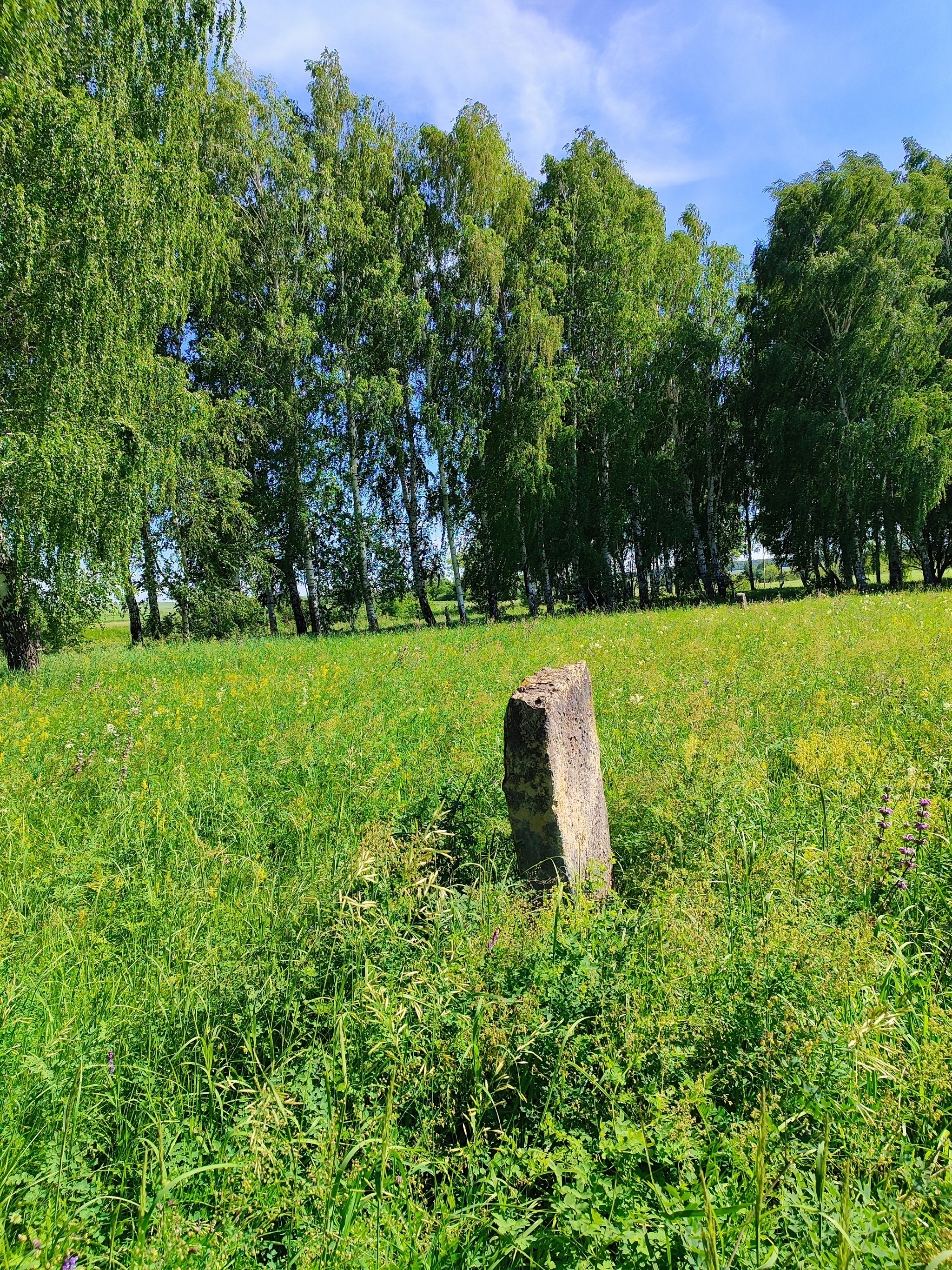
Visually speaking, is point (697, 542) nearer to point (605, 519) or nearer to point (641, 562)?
point (641, 562)

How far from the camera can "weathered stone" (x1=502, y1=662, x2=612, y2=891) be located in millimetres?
2785

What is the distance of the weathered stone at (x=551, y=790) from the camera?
2785 millimetres

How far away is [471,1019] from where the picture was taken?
1.95 m

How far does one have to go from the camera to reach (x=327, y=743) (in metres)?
4.97

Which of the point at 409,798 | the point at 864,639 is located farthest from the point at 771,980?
the point at 864,639

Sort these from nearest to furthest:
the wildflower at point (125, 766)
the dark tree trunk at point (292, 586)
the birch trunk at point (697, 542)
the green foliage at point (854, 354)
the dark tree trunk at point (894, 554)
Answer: the wildflower at point (125, 766), the green foliage at point (854, 354), the dark tree trunk at point (894, 554), the dark tree trunk at point (292, 586), the birch trunk at point (697, 542)

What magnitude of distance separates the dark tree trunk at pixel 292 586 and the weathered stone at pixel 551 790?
22768 millimetres

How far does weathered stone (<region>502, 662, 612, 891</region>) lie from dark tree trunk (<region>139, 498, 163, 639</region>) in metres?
15.2

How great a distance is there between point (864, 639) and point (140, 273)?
12.1 m

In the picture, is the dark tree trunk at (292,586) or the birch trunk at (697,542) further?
the birch trunk at (697,542)

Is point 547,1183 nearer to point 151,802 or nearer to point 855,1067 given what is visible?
point 855,1067

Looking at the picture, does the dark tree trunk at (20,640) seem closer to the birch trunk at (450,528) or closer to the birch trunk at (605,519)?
the birch trunk at (450,528)

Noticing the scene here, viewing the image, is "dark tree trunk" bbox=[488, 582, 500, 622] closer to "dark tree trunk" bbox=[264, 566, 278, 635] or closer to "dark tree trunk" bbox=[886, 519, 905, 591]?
"dark tree trunk" bbox=[264, 566, 278, 635]

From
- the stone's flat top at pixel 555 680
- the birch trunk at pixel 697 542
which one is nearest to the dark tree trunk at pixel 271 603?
the birch trunk at pixel 697 542
